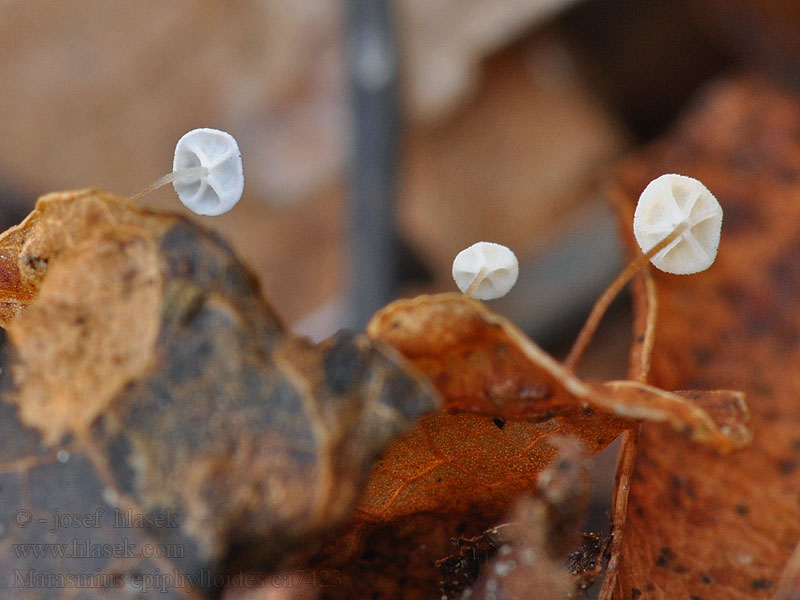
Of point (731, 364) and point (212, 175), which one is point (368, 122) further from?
point (212, 175)

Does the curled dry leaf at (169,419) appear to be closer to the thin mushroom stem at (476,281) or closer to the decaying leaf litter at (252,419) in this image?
the decaying leaf litter at (252,419)

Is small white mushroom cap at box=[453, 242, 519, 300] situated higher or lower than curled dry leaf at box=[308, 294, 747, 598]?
higher

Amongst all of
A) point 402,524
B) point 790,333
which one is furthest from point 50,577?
point 790,333

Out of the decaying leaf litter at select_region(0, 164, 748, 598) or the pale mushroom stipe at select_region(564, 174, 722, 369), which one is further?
the pale mushroom stipe at select_region(564, 174, 722, 369)

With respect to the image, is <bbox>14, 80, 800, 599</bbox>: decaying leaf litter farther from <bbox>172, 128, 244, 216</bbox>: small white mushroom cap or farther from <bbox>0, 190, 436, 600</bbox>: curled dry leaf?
<bbox>172, 128, 244, 216</bbox>: small white mushroom cap

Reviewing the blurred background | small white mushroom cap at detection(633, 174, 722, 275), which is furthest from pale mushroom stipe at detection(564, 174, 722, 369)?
the blurred background
